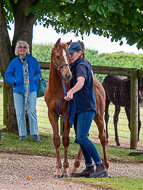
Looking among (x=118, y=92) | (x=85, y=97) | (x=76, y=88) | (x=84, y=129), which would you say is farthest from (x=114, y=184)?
(x=118, y=92)

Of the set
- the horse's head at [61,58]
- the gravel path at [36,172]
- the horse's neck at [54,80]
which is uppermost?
the horse's head at [61,58]

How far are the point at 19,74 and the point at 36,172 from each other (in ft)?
8.79

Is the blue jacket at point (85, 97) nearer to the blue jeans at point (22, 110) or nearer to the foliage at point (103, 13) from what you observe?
the foliage at point (103, 13)

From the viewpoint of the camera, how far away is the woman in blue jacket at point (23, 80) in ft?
21.6

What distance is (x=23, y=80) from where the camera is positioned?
21.7 ft

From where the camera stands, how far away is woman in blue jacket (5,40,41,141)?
6594 millimetres

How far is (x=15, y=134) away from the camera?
746cm

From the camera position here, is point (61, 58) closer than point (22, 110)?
Yes

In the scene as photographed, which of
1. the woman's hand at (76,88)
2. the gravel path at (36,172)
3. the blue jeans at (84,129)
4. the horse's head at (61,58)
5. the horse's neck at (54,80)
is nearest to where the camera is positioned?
the gravel path at (36,172)

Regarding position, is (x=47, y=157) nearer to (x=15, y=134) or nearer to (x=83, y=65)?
(x=15, y=134)

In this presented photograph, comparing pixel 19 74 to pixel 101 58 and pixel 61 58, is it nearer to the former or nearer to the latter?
pixel 61 58

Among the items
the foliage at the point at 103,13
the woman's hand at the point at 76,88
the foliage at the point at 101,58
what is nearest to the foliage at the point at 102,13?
the foliage at the point at 103,13

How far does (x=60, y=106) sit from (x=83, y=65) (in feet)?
2.82

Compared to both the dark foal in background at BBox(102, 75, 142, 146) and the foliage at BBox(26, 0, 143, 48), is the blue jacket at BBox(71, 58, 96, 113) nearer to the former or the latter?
the foliage at BBox(26, 0, 143, 48)
